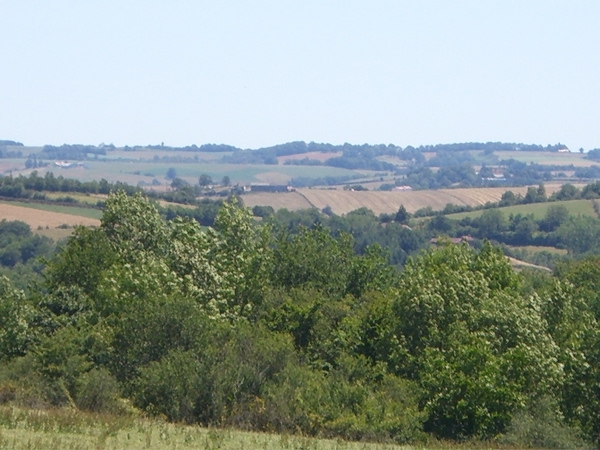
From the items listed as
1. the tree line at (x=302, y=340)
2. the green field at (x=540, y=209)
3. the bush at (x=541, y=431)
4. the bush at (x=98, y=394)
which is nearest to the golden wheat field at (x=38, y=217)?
the green field at (x=540, y=209)

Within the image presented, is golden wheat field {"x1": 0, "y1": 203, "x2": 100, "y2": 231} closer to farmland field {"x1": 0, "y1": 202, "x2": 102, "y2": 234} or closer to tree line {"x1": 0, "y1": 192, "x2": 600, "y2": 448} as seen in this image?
farmland field {"x1": 0, "y1": 202, "x2": 102, "y2": 234}

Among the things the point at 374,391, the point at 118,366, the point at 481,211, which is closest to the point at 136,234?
the point at 118,366

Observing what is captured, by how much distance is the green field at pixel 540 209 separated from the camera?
532 ft

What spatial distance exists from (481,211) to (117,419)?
491 ft

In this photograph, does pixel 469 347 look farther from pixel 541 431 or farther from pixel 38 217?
pixel 38 217

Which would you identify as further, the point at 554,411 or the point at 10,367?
the point at 10,367

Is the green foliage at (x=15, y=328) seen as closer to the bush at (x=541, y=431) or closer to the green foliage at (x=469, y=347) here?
the green foliage at (x=469, y=347)

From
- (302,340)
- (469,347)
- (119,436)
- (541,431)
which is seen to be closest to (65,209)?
(302,340)

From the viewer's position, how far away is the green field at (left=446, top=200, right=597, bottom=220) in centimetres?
16212

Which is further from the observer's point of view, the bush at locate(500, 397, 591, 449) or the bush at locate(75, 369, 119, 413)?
the bush at locate(75, 369, 119, 413)

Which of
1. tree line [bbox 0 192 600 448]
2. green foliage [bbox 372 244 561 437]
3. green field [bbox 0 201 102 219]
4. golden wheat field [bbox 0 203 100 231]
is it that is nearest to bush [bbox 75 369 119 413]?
tree line [bbox 0 192 600 448]

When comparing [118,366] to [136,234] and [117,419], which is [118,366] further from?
[136,234]

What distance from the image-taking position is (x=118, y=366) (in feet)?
126

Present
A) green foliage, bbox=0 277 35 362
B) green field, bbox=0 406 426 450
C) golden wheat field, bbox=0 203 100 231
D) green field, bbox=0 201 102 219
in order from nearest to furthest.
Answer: green field, bbox=0 406 426 450 → green foliage, bbox=0 277 35 362 → golden wheat field, bbox=0 203 100 231 → green field, bbox=0 201 102 219
